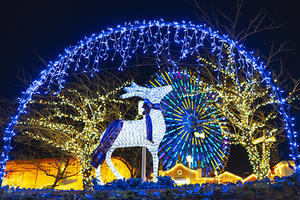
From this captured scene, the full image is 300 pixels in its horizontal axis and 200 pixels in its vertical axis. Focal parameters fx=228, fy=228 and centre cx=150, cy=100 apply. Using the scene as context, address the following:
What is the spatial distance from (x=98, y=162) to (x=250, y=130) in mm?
6837

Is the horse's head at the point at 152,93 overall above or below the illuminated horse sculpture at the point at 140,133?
above

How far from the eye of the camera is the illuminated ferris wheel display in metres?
12.7

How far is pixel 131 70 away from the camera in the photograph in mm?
16375

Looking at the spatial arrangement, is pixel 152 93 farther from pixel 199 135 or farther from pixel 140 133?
pixel 199 135

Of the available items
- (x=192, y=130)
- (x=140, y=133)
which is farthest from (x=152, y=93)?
(x=192, y=130)

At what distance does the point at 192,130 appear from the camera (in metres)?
12.9

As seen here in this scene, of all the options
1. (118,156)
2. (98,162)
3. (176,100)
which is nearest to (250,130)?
(176,100)

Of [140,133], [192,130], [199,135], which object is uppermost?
[192,130]

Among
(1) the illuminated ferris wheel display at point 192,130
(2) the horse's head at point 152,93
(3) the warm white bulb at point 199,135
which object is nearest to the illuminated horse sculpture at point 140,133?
(2) the horse's head at point 152,93

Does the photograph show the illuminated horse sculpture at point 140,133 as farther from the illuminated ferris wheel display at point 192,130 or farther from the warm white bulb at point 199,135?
the warm white bulb at point 199,135

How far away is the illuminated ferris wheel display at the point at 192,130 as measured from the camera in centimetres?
1266

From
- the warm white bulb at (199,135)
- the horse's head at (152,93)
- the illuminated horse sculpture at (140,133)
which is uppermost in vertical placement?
the horse's head at (152,93)

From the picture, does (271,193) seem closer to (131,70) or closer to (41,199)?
(41,199)

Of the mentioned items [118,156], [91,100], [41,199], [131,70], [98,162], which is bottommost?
[41,199]
